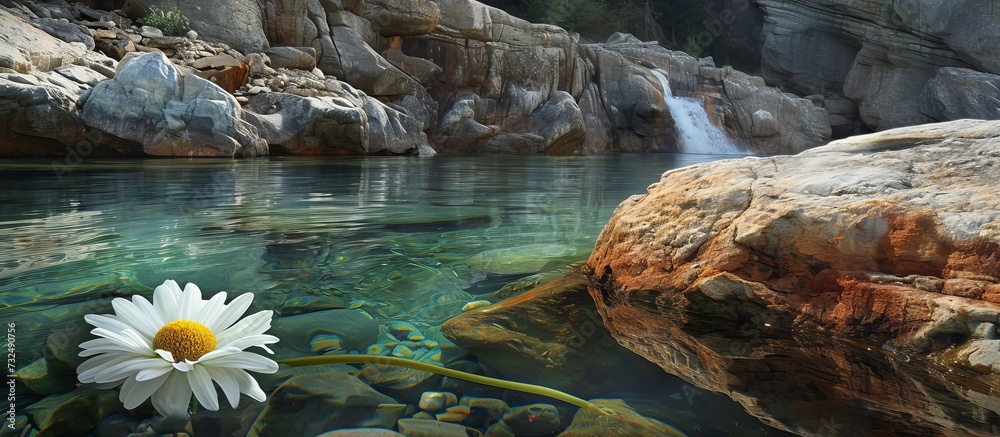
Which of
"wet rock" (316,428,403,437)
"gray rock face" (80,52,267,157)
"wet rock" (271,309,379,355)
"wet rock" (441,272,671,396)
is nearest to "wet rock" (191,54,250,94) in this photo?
"gray rock face" (80,52,267,157)

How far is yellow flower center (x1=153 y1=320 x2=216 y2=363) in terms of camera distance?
3.09ft

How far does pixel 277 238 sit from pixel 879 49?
27699mm

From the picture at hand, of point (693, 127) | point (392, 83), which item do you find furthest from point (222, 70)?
point (693, 127)

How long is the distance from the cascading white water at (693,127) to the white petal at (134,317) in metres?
21.2

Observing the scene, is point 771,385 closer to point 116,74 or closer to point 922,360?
point 922,360

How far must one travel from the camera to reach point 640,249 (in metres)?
2.69

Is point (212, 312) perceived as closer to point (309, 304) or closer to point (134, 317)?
point (134, 317)

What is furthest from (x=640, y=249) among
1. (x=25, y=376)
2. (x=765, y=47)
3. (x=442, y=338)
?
(x=765, y=47)

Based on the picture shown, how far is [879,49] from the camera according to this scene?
2464cm

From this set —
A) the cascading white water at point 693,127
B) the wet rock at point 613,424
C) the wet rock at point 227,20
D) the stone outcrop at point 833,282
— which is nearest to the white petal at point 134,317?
the wet rock at point 613,424

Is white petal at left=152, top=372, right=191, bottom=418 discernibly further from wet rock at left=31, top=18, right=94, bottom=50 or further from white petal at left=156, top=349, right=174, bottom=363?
wet rock at left=31, top=18, right=94, bottom=50

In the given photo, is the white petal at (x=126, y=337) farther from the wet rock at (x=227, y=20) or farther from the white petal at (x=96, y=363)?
the wet rock at (x=227, y=20)

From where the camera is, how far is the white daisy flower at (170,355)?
0.90 meters

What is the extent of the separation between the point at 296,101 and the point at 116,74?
2.81 meters
